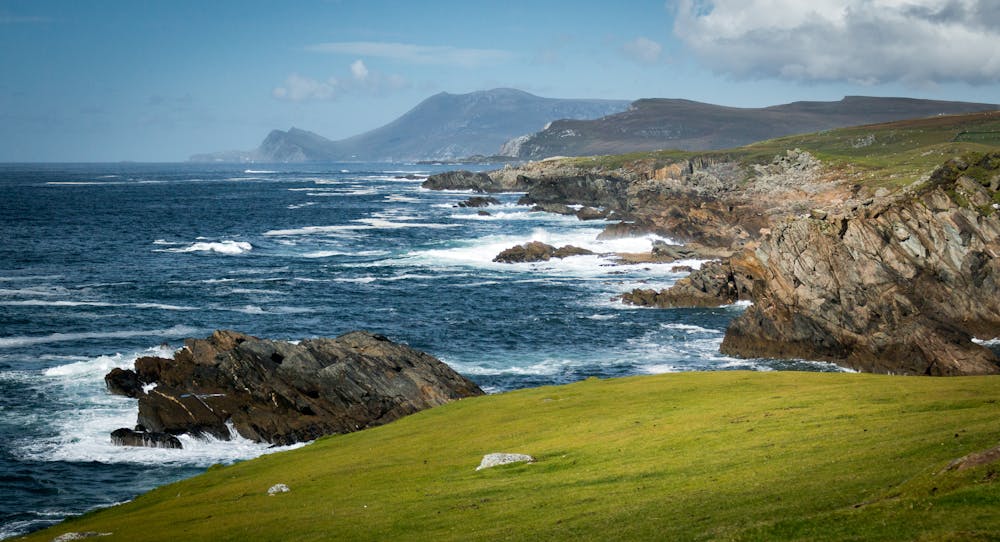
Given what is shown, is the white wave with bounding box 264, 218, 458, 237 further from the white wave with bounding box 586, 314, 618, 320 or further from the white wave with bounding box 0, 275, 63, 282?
the white wave with bounding box 586, 314, 618, 320

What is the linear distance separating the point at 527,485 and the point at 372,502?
4.60m

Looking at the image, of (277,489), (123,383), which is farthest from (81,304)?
(277,489)

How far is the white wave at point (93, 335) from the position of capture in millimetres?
61812

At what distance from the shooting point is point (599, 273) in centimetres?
9738

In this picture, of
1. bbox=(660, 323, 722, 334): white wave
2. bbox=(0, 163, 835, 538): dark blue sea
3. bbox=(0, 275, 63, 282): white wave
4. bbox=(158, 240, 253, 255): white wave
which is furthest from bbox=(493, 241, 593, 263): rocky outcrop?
bbox=(0, 275, 63, 282): white wave

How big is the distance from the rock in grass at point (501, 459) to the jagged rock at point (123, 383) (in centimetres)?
2845

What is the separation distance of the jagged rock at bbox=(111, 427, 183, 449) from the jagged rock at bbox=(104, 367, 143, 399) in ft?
24.2

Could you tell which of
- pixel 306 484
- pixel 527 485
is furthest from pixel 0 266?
pixel 527 485

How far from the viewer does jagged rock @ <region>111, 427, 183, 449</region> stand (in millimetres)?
42438

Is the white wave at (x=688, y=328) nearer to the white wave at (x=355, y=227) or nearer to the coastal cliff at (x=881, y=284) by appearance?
the coastal cliff at (x=881, y=284)

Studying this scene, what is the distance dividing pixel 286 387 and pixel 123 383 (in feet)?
33.2

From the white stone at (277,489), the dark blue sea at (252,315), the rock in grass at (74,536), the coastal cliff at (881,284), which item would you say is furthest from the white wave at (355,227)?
the rock in grass at (74,536)

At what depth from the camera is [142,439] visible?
42594mm

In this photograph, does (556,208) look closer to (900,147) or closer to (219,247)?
(900,147)
